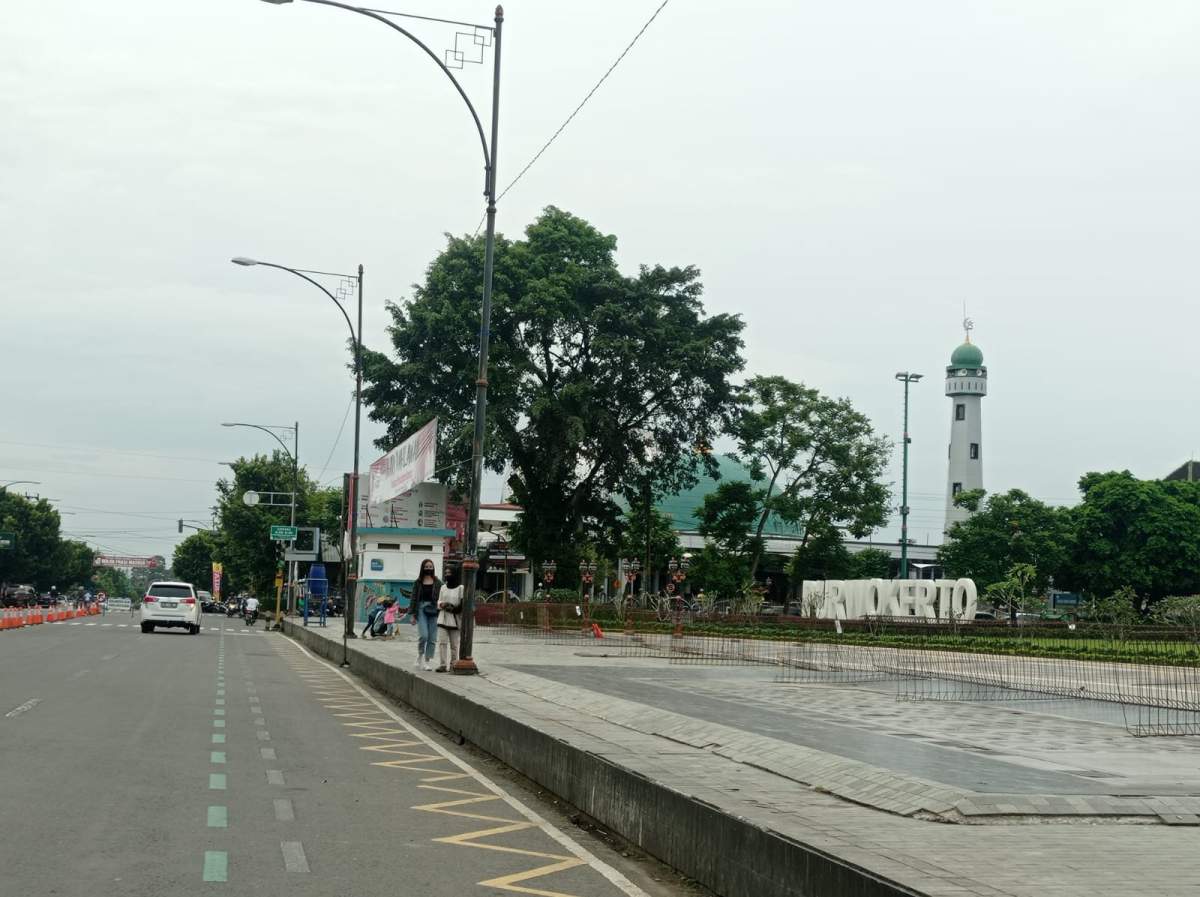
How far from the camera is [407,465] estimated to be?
5153 centimetres

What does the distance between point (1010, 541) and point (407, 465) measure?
135 ft

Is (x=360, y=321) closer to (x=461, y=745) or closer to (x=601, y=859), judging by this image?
(x=461, y=745)

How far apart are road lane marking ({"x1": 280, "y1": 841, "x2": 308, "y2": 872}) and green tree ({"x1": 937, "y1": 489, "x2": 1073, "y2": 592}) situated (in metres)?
72.9

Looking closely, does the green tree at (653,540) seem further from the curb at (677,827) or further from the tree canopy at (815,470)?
the curb at (677,827)

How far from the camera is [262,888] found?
7.02m

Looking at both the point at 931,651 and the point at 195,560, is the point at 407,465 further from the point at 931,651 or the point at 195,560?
the point at 195,560

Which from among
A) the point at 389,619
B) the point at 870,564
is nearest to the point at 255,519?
the point at 870,564

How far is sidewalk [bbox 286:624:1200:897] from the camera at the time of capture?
6359mm

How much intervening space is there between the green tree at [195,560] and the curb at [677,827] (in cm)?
14054

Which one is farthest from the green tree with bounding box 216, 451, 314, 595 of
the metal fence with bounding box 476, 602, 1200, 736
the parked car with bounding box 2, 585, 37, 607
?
the metal fence with bounding box 476, 602, 1200, 736

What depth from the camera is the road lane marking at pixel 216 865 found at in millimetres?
7230

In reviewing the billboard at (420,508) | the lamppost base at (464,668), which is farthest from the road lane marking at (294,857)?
the billboard at (420,508)

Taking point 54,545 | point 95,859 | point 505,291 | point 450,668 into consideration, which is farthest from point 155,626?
point 54,545

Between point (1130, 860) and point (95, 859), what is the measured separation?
17.8 ft
